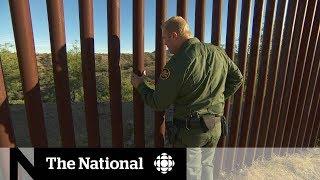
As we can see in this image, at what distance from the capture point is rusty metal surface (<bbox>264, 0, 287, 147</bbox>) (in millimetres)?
4199

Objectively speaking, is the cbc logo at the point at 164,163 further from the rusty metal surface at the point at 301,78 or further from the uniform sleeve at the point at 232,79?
the rusty metal surface at the point at 301,78

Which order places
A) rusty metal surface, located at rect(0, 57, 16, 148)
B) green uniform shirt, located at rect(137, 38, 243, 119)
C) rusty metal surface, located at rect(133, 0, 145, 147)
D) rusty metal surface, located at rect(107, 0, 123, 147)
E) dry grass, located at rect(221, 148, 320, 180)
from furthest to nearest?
dry grass, located at rect(221, 148, 320, 180)
rusty metal surface, located at rect(133, 0, 145, 147)
rusty metal surface, located at rect(107, 0, 123, 147)
green uniform shirt, located at rect(137, 38, 243, 119)
rusty metal surface, located at rect(0, 57, 16, 148)

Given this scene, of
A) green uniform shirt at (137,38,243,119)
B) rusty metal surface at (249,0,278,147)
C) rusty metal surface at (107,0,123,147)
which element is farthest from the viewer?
rusty metal surface at (249,0,278,147)

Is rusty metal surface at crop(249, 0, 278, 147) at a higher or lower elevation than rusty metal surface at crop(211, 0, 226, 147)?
lower

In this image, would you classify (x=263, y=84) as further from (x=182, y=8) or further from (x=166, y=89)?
(x=166, y=89)

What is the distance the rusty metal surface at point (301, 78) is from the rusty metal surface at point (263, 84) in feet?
1.68

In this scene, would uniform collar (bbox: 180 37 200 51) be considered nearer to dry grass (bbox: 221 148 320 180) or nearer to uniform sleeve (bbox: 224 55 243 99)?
uniform sleeve (bbox: 224 55 243 99)

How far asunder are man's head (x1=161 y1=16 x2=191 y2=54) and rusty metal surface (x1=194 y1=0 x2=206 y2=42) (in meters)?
0.58

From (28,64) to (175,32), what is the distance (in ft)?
3.45

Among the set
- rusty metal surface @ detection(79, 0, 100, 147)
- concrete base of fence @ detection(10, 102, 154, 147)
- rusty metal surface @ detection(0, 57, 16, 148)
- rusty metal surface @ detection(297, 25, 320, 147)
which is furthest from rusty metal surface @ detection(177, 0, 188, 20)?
concrete base of fence @ detection(10, 102, 154, 147)

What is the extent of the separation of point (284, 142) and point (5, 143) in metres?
3.64

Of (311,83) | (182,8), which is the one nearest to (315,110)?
(311,83)

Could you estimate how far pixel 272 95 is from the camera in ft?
14.7

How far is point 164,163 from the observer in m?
3.39
